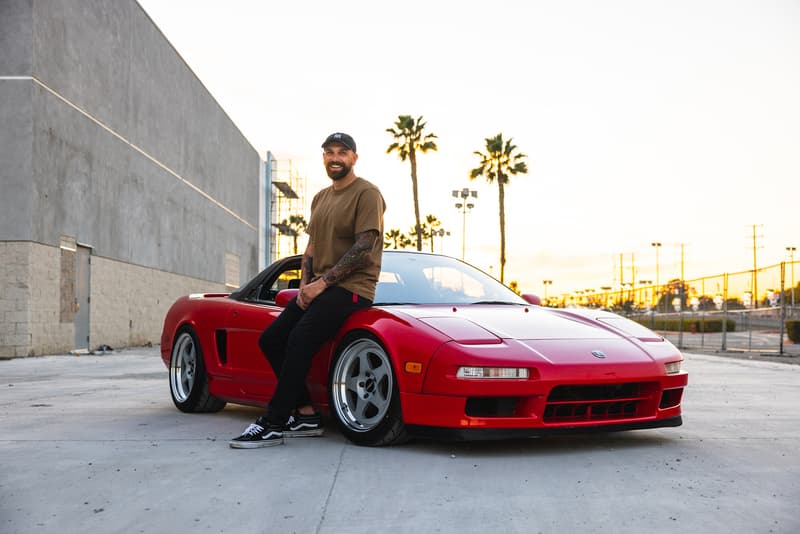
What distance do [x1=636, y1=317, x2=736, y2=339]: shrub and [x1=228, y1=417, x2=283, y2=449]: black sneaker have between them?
66.9ft

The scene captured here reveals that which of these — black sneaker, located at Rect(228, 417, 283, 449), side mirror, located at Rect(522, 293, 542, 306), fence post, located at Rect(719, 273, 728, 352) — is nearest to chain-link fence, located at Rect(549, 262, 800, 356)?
fence post, located at Rect(719, 273, 728, 352)

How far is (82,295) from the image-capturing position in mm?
20094

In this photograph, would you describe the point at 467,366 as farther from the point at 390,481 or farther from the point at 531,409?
the point at 390,481

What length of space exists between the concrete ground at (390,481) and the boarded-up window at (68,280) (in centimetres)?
1312

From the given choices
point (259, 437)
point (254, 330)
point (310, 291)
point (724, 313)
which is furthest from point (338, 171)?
point (724, 313)

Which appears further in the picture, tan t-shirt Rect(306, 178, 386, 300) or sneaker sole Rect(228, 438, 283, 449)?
tan t-shirt Rect(306, 178, 386, 300)

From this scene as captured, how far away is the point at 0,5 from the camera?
55.5ft

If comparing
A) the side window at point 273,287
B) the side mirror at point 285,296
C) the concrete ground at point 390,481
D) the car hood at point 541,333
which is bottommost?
the concrete ground at point 390,481

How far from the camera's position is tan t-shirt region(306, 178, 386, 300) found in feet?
17.3

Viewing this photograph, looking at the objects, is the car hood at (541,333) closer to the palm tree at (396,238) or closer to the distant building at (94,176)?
the distant building at (94,176)

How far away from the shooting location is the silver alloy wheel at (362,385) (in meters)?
5.05

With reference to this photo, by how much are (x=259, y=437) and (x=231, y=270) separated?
120 feet

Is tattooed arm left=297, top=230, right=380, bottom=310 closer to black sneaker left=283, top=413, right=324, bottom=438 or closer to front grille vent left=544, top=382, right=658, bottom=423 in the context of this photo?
black sneaker left=283, top=413, right=324, bottom=438

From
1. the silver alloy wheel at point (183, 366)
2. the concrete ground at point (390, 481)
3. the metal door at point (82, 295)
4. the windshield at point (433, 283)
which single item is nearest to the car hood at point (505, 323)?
the windshield at point (433, 283)
